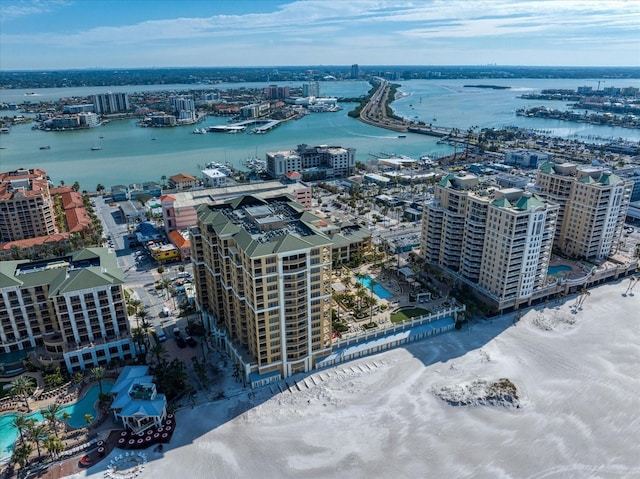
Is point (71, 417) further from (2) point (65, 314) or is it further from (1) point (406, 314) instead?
(1) point (406, 314)

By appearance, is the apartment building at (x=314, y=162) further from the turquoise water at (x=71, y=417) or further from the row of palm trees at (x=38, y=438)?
the row of palm trees at (x=38, y=438)

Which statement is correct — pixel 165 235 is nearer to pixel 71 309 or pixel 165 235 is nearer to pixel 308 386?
pixel 71 309

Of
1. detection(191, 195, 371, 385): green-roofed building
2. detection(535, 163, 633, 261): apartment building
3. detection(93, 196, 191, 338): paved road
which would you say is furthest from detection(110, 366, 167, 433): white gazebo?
detection(535, 163, 633, 261): apartment building

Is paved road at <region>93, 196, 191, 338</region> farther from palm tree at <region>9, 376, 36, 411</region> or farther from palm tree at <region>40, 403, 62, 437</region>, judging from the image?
palm tree at <region>40, 403, 62, 437</region>

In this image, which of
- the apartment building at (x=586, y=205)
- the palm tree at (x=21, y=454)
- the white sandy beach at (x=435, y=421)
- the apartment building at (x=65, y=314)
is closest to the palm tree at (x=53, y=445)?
the palm tree at (x=21, y=454)

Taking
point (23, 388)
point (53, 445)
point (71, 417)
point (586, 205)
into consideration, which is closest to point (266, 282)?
point (53, 445)
